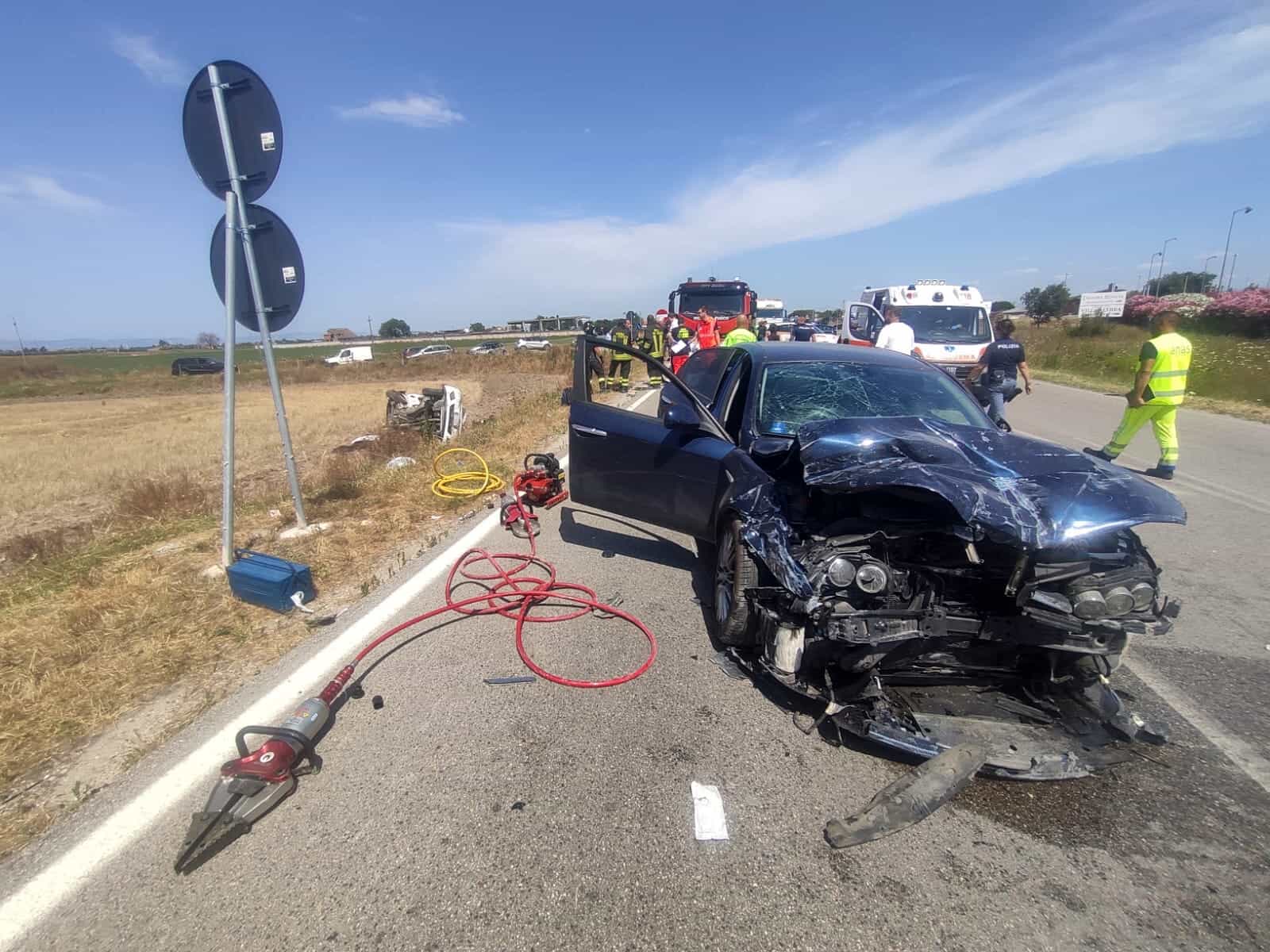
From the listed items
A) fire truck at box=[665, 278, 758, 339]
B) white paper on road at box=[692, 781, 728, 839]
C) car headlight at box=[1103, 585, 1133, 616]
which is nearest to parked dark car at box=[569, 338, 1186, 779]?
car headlight at box=[1103, 585, 1133, 616]

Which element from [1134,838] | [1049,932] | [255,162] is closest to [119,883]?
[1049,932]

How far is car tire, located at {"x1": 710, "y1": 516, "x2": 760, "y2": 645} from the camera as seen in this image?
3.20 metres

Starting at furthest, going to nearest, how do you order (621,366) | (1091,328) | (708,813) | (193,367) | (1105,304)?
(193,367)
(1105,304)
(1091,328)
(621,366)
(708,813)

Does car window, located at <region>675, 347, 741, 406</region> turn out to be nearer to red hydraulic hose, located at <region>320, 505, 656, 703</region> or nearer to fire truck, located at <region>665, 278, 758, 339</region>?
red hydraulic hose, located at <region>320, 505, 656, 703</region>

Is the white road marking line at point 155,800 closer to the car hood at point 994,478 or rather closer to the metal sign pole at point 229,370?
the metal sign pole at point 229,370

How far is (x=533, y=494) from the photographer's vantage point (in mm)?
6289

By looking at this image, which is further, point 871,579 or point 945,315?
point 945,315

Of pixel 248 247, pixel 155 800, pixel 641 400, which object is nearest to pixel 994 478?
pixel 155 800

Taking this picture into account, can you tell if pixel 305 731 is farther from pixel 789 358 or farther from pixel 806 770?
pixel 789 358

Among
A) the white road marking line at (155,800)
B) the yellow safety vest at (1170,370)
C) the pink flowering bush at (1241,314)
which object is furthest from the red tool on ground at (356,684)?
the pink flowering bush at (1241,314)

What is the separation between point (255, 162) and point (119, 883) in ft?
13.9

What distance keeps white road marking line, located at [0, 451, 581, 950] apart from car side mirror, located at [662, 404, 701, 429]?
212 cm

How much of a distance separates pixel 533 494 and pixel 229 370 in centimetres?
281

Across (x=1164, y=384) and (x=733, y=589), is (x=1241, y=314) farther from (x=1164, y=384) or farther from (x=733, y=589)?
(x=733, y=589)
